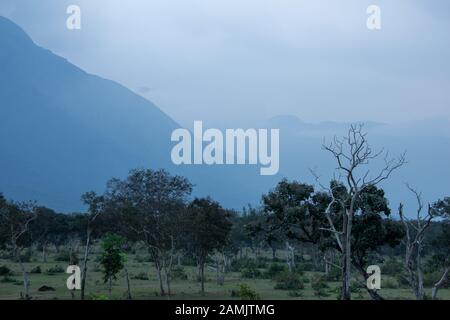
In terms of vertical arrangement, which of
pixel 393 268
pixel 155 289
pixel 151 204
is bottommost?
pixel 155 289

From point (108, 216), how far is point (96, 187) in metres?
90.9

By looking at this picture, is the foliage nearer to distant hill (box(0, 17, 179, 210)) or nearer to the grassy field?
the grassy field

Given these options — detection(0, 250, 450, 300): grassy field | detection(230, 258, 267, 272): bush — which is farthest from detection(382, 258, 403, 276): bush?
detection(230, 258, 267, 272): bush

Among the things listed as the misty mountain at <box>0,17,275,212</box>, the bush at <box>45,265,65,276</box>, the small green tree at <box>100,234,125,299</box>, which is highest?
the misty mountain at <box>0,17,275,212</box>

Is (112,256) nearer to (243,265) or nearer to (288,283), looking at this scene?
(288,283)

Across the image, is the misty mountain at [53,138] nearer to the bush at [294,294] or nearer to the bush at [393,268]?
the bush at [393,268]

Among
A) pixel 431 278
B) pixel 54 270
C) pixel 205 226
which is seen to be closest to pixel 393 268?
pixel 431 278

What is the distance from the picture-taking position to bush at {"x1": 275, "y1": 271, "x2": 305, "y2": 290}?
3077cm

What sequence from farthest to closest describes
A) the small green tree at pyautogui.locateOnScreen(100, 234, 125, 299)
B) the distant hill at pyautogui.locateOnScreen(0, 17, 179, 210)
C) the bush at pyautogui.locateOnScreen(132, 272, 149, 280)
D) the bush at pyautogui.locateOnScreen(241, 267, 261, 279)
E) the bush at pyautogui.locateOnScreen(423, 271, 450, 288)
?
the distant hill at pyautogui.locateOnScreen(0, 17, 179, 210), the bush at pyautogui.locateOnScreen(241, 267, 261, 279), the bush at pyautogui.locateOnScreen(132, 272, 149, 280), the bush at pyautogui.locateOnScreen(423, 271, 450, 288), the small green tree at pyautogui.locateOnScreen(100, 234, 125, 299)

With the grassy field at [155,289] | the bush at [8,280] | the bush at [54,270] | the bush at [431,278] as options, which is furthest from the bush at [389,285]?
the bush at [8,280]

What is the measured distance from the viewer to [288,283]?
31.1 metres

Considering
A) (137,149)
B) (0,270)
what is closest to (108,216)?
(0,270)

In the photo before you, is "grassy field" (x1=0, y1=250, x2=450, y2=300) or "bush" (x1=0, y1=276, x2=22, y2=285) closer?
"grassy field" (x1=0, y1=250, x2=450, y2=300)
